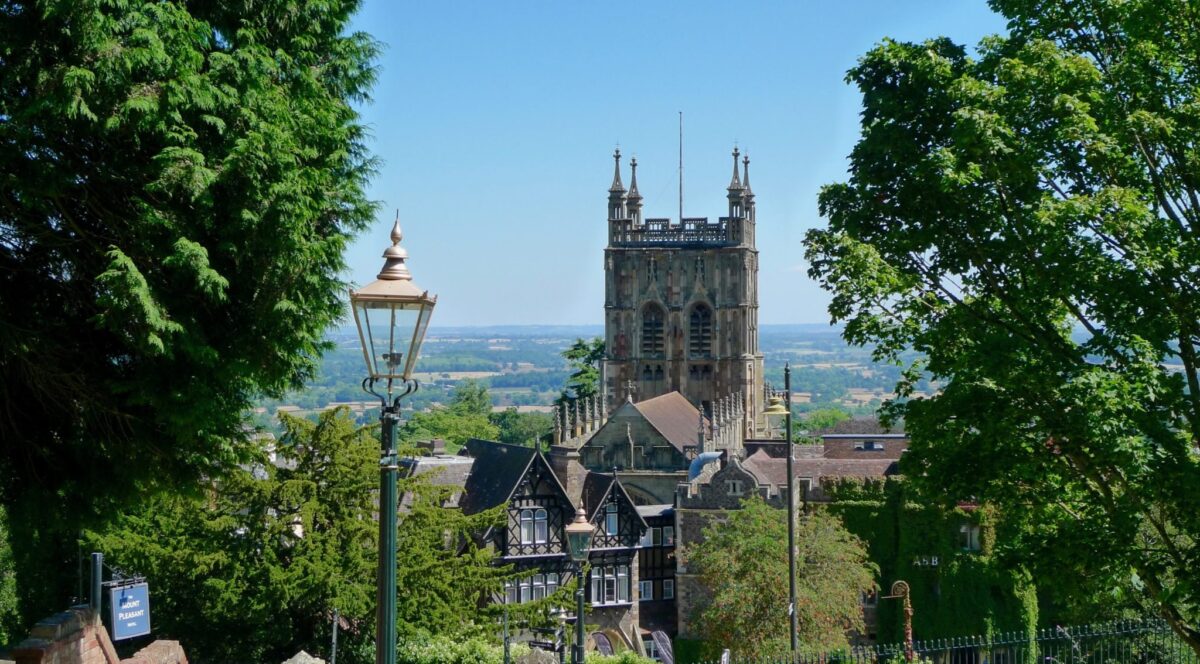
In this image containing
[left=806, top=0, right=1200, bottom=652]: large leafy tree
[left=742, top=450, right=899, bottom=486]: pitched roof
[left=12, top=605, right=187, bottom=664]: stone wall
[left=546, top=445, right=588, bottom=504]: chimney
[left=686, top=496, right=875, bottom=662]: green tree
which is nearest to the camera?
[left=12, top=605, right=187, bottom=664]: stone wall

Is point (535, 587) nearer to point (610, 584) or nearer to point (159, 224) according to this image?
point (610, 584)

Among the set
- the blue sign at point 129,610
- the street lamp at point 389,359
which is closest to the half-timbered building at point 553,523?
the blue sign at point 129,610

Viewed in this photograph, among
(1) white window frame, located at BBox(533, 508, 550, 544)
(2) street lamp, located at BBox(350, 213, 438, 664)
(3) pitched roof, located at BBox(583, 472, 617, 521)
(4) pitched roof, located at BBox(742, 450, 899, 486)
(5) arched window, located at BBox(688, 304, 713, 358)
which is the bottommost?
(1) white window frame, located at BBox(533, 508, 550, 544)

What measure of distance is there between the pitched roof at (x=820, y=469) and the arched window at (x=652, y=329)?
118 ft

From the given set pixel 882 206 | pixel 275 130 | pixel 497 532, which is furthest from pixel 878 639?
pixel 275 130

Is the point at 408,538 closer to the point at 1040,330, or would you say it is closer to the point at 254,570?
the point at 254,570

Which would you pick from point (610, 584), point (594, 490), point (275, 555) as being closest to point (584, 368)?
point (594, 490)

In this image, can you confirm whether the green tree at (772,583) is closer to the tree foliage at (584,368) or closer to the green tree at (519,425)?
the tree foliage at (584,368)

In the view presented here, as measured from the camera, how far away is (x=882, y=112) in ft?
64.6

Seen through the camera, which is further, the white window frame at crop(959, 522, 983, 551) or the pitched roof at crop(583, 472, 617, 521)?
the pitched roof at crop(583, 472, 617, 521)

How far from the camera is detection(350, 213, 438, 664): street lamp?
9727 mm

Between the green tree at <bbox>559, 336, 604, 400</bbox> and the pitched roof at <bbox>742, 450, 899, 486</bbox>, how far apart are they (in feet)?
158

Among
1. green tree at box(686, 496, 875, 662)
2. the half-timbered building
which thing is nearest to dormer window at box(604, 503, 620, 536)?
the half-timbered building

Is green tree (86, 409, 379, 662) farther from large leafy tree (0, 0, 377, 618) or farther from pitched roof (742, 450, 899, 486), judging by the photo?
pitched roof (742, 450, 899, 486)
